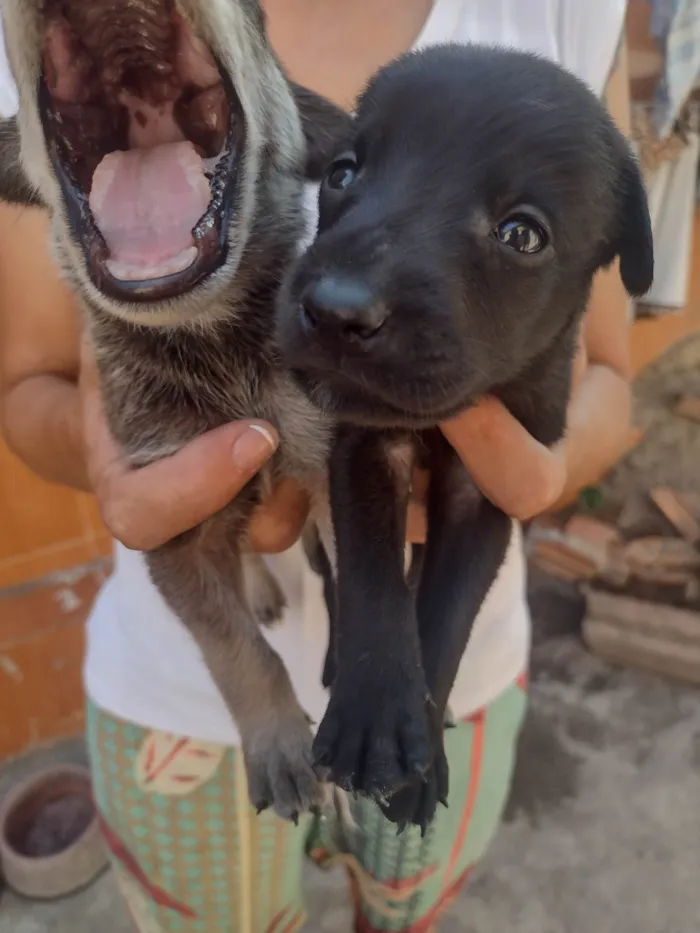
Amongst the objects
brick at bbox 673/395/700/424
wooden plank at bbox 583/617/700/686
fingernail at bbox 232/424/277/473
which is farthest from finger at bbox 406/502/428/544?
brick at bbox 673/395/700/424

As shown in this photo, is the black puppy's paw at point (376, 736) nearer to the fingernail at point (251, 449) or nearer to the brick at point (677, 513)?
the fingernail at point (251, 449)

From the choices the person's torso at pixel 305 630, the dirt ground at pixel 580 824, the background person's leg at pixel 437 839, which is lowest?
the dirt ground at pixel 580 824

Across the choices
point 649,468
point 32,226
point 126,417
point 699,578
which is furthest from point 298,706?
point 649,468

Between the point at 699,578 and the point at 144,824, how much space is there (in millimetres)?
2658

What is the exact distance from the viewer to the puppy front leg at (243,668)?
1236 mm

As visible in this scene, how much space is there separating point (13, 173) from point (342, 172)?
46 cm

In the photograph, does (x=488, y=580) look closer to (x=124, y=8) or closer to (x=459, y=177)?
(x=459, y=177)

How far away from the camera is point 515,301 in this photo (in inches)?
36.9

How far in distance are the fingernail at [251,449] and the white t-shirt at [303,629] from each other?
1.30 ft

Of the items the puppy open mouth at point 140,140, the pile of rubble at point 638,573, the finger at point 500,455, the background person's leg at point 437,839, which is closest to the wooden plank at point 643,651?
the pile of rubble at point 638,573

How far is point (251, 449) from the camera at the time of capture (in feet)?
3.32

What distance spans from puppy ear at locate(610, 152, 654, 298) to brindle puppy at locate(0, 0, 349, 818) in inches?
15.5

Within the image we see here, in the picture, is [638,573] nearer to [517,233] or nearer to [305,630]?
[305,630]

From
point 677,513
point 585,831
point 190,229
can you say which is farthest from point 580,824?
point 190,229
